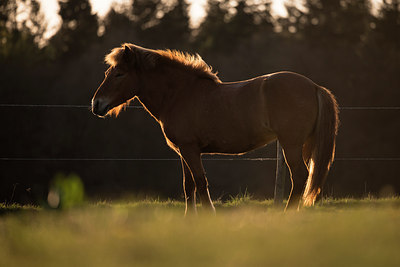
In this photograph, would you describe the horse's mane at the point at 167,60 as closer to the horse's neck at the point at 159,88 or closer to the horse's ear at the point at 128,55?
the horse's ear at the point at 128,55

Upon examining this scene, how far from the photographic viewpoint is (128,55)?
6398 mm

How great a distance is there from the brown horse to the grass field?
1827 millimetres

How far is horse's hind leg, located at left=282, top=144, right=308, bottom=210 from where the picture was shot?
582 cm

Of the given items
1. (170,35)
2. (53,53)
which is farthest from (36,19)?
(170,35)

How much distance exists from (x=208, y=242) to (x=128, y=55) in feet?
12.4

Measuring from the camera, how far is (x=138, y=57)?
643 centimetres

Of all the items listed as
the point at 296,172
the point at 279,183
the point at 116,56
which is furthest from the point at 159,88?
the point at 279,183

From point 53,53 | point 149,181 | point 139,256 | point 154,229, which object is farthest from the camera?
point 53,53

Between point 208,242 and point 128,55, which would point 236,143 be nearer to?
point 128,55

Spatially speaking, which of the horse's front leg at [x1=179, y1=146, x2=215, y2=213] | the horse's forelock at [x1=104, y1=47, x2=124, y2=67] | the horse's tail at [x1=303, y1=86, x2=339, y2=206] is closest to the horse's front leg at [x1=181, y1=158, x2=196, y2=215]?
the horse's front leg at [x1=179, y1=146, x2=215, y2=213]

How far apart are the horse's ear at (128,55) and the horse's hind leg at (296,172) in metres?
1.96

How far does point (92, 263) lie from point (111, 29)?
26037 mm

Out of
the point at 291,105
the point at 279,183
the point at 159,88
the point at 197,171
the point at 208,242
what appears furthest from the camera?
the point at 279,183

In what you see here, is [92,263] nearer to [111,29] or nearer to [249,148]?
[249,148]
